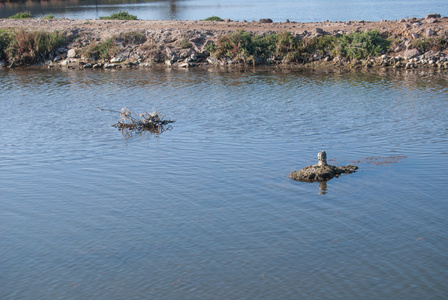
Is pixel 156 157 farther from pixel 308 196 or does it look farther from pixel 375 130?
pixel 375 130

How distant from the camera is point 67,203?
1473cm

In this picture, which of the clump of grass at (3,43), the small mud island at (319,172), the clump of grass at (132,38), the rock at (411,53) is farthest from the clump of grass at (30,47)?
the small mud island at (319,172)

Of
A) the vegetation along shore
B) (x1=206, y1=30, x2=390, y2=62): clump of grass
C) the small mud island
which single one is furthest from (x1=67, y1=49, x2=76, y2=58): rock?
the small mud island

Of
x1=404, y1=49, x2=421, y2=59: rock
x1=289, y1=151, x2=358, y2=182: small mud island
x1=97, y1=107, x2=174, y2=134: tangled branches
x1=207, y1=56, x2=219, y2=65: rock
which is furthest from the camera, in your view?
x1=207, y1=56, x2=219, y2=65: rock

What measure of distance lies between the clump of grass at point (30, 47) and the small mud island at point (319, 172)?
30417 mm

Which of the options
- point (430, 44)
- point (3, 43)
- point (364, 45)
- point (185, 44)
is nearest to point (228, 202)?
point (364, 45)

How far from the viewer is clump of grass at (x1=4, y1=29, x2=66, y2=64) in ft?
133

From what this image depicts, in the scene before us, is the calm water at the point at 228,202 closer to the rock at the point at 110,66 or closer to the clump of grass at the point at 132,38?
the rock at the point at 110,66

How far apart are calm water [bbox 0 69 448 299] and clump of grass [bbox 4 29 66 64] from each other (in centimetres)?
1562

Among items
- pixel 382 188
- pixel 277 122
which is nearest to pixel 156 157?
pixel 277 122

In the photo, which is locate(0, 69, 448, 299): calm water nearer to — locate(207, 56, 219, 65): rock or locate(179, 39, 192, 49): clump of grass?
locate(207, 56, 219, 65): rock

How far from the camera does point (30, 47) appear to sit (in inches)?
1592

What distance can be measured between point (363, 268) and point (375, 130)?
10.2 metres

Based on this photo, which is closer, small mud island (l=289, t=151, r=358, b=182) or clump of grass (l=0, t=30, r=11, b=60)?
small mud island (l=289, t=151, r=358, b=182)
